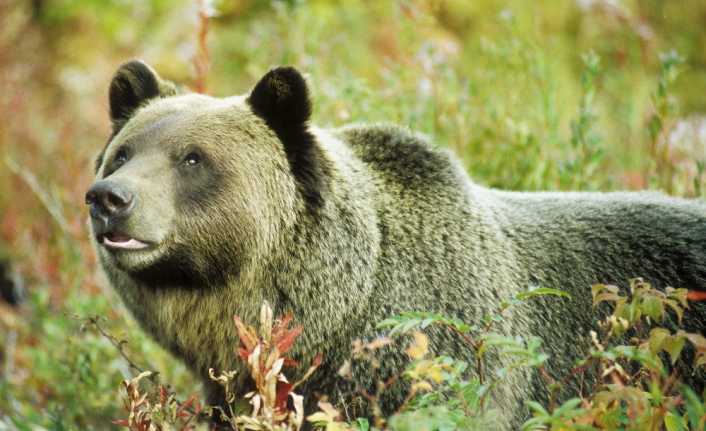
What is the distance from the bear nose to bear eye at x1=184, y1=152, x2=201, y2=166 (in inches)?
14.7

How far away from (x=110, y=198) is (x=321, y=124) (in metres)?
2.86

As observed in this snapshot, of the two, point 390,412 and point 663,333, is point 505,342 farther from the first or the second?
point 390,412

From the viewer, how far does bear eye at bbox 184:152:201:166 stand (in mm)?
3354

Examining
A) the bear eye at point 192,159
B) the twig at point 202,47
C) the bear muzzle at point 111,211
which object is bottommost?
the bear muzzle at point 111,211

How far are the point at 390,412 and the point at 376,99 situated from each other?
2.83 metres

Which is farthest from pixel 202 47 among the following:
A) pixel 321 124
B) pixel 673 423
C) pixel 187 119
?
pixel 673 423

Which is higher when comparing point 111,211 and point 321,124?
point 321,124

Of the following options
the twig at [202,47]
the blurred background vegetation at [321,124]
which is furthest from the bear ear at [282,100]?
the twig at [202,47]

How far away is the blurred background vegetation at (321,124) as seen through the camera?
4945mm

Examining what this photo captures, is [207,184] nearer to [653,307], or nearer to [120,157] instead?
[120,157]

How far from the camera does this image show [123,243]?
311cm

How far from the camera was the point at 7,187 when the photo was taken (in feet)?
28.3

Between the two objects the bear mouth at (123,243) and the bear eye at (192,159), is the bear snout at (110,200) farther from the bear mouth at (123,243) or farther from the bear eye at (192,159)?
Answer: the bear eye at (192,159)

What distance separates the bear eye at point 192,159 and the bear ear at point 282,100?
374 mm
